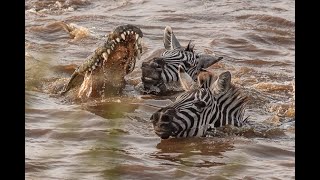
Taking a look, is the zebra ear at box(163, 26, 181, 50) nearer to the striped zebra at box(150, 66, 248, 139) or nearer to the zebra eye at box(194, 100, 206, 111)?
the striped zebra at box(150, 66, 248, 139)

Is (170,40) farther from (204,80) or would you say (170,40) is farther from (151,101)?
(204,80)

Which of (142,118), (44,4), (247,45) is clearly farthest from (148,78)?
(44,4)

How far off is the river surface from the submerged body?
0.68 ft

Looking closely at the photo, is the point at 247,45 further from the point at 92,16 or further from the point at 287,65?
the point at 92,16

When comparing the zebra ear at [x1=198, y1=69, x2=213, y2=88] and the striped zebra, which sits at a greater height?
the zebra ear at [x1=198, y1=69, x2=213, y2=88]

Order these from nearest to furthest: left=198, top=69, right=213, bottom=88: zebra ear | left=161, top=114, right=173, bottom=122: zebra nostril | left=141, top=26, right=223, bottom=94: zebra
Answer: left=161, top=114, right=173, bottom=122: zebra nostril → left=198, top=69, right=213, bottom=88: zebra ear → left=141, top=26, right=223, bottom=94: zebra

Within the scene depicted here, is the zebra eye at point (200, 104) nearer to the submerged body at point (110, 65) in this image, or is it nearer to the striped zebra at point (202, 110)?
the striped zebra at point (202, 110)

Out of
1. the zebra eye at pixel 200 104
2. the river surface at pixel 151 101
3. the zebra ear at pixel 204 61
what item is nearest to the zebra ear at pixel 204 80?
the zebra eye at pixel 200 104

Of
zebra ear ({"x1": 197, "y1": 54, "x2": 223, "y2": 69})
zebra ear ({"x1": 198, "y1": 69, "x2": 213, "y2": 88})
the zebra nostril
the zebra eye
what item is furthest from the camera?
zebra ear ({"x1": 197, "y1": 54, "x2": 223, "y2": 69})

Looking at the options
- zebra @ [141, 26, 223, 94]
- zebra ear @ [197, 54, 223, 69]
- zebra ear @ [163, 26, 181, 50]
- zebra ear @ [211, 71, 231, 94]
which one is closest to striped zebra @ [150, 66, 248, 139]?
zebra ear @ [211, 71, 231, 94]

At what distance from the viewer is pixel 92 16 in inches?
596

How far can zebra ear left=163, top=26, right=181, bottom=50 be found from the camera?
29.5 feet

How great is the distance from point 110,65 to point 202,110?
6.78ft
